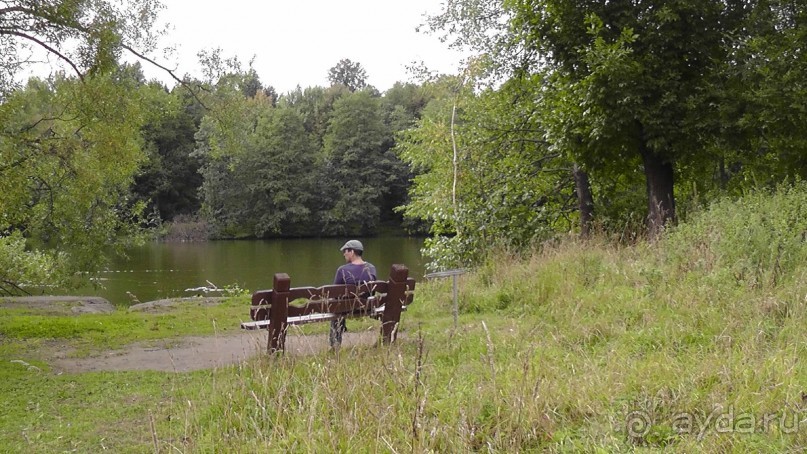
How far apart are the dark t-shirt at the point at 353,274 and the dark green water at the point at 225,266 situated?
1223 centimetres

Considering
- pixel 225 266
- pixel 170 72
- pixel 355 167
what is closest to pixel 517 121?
pixel 170 72

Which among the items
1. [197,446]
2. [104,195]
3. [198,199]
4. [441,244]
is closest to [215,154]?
[104,195]

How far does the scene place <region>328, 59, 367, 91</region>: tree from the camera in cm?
9212

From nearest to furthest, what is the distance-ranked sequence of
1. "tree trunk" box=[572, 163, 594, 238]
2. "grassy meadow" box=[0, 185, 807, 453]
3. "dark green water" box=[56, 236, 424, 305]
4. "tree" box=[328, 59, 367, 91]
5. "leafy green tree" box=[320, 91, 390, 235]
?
"grassy meadow" box=[0, 185, 807, 453] < "tree trunk" box=[572, 163, 594, 238] < "dark green water" box=[56, 236, 424, 305] < "leafy green tree" box=[320, 91, 390, 235] < "tree" box=[328, 59, 367, 91]

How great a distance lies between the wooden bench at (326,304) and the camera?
5770 mm

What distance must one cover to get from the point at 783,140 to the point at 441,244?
673 cm

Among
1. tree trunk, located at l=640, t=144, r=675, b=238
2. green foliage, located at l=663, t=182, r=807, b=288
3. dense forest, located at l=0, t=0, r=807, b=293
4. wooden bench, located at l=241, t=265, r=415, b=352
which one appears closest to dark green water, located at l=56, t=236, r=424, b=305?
dense forest, located at l=0, t=0, r=807, b=293

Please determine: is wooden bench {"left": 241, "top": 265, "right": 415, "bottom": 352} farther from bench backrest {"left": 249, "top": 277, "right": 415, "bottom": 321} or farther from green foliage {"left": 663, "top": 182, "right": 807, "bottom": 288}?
green foliage {"left": 663, "top": 182, "right": 807, "bottom": 288}

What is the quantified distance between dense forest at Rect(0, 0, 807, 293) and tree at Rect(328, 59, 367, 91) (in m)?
73.7

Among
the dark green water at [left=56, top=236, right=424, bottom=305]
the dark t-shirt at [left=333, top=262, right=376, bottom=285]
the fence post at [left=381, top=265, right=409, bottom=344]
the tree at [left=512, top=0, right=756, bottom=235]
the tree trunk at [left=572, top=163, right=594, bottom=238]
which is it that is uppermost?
the tree at [left=512, top=0, right=756, bottom=235]

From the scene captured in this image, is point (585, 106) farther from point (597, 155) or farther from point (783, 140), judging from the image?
point (783, 140)

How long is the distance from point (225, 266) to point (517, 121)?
19.0m

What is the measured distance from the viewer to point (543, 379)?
4.24 m

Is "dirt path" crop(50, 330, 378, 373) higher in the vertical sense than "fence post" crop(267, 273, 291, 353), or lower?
lower
